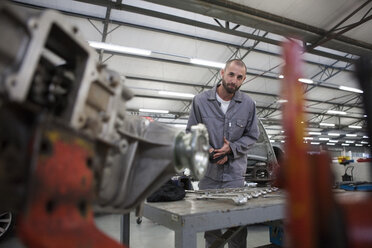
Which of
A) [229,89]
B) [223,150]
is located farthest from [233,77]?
[223,150]

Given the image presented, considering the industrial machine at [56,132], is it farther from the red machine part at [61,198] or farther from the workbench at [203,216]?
the workbench at [203,216]

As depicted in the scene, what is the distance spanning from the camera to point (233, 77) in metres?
1.90

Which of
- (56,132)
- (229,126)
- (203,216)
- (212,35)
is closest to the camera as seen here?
(56,132)

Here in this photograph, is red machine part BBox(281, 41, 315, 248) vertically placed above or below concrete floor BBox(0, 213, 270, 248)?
above

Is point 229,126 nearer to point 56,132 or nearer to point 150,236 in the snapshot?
point 56,132

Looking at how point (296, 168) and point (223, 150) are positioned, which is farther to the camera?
point (223, 150)

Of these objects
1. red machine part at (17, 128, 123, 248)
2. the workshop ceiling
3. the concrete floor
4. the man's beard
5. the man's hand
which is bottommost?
the concrete floor

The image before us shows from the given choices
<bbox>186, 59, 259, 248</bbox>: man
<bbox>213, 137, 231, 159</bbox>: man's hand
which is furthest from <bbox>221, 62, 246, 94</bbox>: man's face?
→ <bbox>213, 137, 231, 159</bbox>: man's hand

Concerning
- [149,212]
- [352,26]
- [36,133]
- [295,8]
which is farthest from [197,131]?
[352,26]

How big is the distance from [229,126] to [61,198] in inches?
63.9

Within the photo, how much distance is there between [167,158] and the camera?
25.0 inches

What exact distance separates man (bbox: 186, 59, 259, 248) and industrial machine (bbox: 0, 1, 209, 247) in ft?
4.30

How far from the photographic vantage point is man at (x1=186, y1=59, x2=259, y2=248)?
6.10 feet

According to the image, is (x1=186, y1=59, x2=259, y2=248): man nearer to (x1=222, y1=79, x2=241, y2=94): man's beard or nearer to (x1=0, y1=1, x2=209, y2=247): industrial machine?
(x1=222, y1=79, x2=241, y2=94): man's beard
